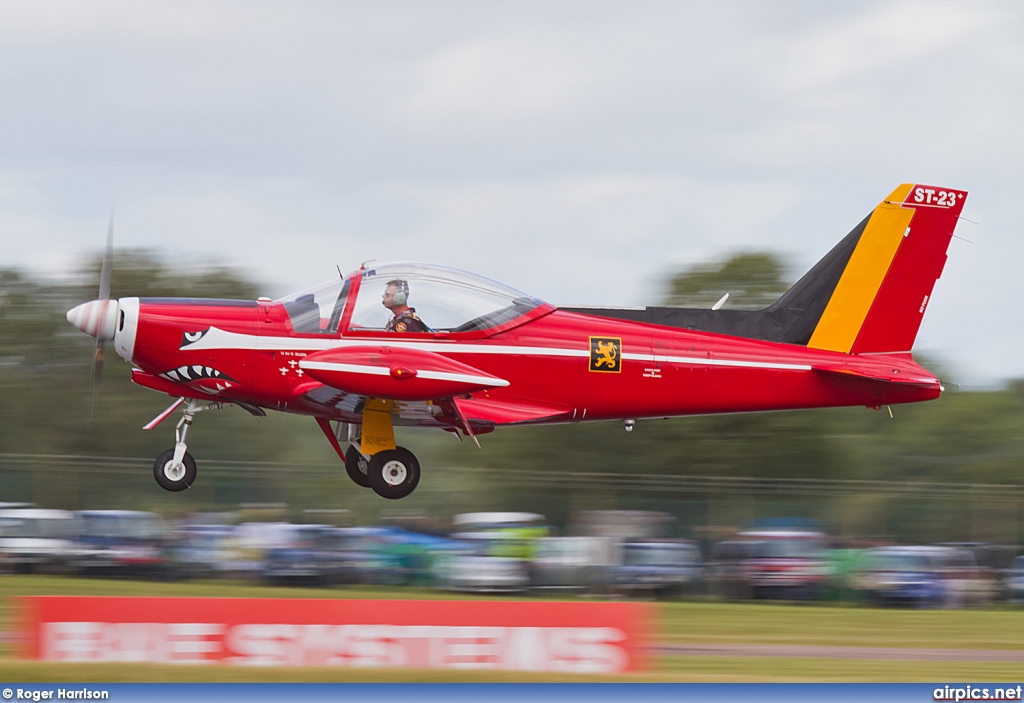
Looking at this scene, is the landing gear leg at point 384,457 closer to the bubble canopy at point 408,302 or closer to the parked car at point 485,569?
the bubble canopy at point 408,302

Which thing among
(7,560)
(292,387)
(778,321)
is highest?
(778,321)

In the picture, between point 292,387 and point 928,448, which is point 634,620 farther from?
point 928,448

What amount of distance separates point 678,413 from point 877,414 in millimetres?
24506

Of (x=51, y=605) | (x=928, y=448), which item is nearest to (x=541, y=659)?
(x=51, y=605)

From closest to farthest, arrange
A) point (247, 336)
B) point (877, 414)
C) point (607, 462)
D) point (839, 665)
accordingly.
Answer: point (247, 336) → point (839, 665) → point (607, 462) → point (877, 414)

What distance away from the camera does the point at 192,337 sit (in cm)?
1270

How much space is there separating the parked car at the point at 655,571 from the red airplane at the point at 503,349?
6035 millimetres

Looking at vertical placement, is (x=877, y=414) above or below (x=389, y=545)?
above

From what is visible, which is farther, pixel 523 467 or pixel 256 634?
pixel 523 467

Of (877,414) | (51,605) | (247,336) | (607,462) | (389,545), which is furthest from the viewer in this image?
(877,414)

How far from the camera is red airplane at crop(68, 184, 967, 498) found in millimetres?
12656

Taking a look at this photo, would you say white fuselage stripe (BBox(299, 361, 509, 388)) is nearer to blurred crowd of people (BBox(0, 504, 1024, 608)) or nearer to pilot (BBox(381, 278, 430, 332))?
pilot (BBox(381, 278, 430, 332))

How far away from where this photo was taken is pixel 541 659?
1180cm

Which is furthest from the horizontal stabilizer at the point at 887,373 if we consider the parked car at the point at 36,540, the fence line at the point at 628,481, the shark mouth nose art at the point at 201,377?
the parked car at the point at 36,540
